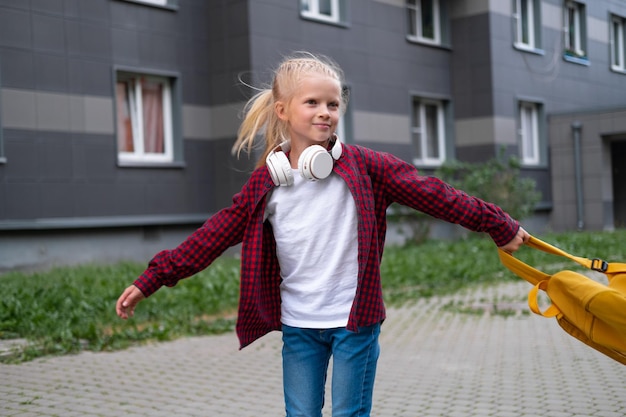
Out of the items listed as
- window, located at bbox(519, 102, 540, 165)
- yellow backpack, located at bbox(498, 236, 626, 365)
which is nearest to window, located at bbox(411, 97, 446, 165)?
window, located at bbox(519, 102, 540, 165)

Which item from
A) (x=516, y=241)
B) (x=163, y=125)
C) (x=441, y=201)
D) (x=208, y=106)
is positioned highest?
(x=208, y=106)

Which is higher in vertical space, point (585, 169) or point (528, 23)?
point (528, 23)

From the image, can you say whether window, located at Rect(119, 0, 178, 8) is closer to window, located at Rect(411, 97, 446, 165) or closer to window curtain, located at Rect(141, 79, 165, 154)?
window curtain, located at Rect(141, 79, 165, 154)

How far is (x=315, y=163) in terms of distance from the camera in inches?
113

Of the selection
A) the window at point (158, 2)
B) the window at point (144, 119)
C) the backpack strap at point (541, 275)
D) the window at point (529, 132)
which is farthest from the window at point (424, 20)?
the backpack strap at point (541, 275)

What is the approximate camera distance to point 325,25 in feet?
57.4

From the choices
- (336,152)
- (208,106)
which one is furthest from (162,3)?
(336,152)

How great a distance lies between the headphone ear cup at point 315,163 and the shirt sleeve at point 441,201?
0.94 feet

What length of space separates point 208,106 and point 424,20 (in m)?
7.62

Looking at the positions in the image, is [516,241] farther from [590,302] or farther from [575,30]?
[575,30]

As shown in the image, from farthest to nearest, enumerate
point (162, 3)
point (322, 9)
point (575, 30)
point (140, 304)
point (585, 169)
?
point (575, 30) < point (585, 169) < point (322, 9) < point (162, 3) < point (140, 304)

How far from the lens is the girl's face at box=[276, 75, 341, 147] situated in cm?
302

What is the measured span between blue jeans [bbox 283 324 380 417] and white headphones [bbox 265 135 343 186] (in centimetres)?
55

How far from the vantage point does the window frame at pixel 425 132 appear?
20.8 meters
